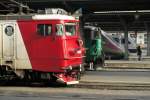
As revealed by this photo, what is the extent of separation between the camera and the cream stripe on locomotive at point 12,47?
22.0 m

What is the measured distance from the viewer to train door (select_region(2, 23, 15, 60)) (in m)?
22.2

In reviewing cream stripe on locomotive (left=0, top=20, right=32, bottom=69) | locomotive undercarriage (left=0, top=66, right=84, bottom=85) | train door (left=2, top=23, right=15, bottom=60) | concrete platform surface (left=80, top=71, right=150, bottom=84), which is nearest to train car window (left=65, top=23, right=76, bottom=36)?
locomotive undercarriage (left=0, top=66, right=84, bottom=85)

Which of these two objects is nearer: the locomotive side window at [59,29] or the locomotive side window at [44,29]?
the locomotive side window at [59,29]

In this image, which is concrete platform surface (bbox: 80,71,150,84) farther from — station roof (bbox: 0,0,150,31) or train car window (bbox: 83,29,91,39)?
station roof (bbox: 0,0,150,31)

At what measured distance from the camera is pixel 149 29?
5634 centimetres

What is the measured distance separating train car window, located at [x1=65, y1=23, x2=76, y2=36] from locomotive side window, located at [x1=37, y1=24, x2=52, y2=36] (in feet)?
2.58

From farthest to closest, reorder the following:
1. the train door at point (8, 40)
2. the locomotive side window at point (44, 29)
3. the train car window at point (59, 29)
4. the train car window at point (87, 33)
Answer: the train car window at point (87, 33), the train door at point (8, 40), the locomotive side window at point (44, 29), the train car window at point (59, 29)

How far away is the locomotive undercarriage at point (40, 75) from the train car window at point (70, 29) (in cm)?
161

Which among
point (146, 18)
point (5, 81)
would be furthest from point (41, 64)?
point (146, 18)

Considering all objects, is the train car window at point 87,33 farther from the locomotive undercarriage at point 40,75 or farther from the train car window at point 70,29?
the train car window at point 70,29

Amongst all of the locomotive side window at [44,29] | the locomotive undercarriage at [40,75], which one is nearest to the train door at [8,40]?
the locomotive undercarriage at [40,75]

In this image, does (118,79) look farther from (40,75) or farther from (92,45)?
(92,45)

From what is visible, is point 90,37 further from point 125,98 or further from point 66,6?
point 125,98

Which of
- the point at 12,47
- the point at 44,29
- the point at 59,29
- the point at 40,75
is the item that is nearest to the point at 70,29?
the point at 59,29
